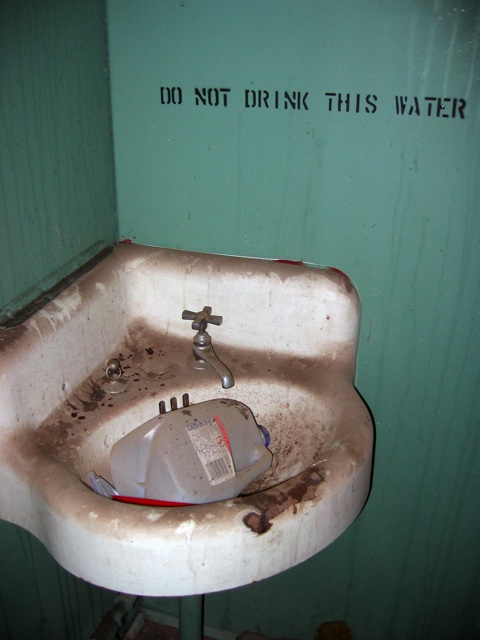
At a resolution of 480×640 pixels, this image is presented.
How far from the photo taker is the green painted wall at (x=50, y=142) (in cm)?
85

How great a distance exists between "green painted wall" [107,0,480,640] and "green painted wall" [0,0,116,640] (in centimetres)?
6

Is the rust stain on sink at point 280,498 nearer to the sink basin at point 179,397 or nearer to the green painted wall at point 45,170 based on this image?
the sink basin at point 179,397

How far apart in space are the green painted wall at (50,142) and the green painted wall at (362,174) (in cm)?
6

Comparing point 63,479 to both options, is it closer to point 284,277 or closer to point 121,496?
point 121,496

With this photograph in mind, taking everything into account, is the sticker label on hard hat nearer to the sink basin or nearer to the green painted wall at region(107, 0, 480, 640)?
the sink basin

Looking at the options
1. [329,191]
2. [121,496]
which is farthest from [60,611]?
[329,191]

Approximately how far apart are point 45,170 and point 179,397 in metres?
0.42

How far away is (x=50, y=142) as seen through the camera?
94cm

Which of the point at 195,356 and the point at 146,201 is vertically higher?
the point at 146,201

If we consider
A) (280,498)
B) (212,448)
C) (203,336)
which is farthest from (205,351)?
(280,498)

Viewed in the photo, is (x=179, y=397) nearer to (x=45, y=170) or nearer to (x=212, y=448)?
(x=212, y=448)

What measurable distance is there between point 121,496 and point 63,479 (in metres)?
0.17

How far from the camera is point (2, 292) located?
0.89m

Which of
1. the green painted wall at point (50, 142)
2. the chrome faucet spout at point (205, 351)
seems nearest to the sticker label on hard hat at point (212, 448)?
the chrome faucet spout at point (205, 351)
